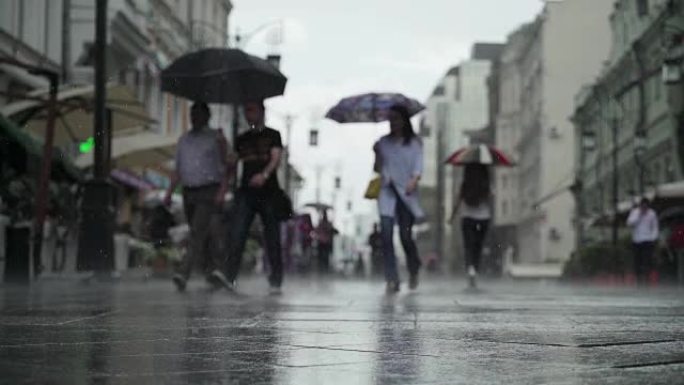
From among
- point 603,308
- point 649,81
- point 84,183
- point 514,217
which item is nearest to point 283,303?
point 603,308

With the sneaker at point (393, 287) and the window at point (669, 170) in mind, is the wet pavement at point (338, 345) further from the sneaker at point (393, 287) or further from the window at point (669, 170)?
the window at point (669, 170)

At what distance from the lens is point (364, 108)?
16781 millimetres

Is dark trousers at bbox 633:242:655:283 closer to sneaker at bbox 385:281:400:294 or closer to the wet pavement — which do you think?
sneaker at bbox 385:281:400:294

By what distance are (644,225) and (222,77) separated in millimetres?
12197

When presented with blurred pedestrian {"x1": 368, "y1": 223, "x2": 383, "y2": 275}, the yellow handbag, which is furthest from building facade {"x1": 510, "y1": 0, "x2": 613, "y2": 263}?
the yellow handbag

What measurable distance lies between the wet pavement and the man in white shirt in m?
15.7

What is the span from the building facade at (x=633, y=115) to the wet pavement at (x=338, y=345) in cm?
1922

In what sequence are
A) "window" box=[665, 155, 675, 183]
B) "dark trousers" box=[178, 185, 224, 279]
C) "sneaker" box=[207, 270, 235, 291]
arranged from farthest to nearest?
"window" box=[665, 155, 675, 183]
"dark trousers" box=[178, 185, 224, 279]
"sneaker" box=[207, 270, 235, 291]

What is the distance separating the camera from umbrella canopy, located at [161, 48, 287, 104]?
14.1 meters

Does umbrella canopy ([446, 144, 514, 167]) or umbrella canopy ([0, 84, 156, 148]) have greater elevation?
umbrella canopy ([0, 84, 156, 148])

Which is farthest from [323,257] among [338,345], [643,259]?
[338,345]

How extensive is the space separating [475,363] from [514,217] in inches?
3582

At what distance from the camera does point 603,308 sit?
28.0 ft

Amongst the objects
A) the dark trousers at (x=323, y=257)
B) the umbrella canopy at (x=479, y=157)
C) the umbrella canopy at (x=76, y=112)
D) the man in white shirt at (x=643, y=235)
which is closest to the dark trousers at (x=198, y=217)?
the umbrella canopy at (x=479, y=157)
